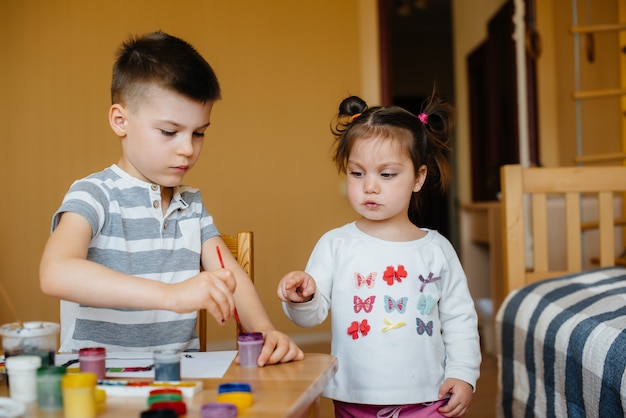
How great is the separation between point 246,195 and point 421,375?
2.90m

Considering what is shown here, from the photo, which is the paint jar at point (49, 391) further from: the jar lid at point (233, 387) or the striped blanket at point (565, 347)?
the striped blanket at point (565, 347)

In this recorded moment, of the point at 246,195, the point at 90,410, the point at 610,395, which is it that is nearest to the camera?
the point at 90,410

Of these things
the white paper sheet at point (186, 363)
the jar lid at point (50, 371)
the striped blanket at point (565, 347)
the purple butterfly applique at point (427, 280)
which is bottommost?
the striped blanket at point (565, 347)

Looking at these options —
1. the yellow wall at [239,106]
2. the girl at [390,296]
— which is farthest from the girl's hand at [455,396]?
the yellow wall at [239,106]

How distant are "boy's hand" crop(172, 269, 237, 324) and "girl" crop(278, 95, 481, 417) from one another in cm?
34

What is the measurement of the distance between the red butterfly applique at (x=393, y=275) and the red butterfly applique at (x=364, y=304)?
4 centimetres

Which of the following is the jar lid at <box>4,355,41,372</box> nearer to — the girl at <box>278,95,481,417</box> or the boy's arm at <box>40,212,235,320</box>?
the boy's arm at <box>40,212,235,320</box>

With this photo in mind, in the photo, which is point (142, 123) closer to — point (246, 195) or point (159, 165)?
point (159, 165)

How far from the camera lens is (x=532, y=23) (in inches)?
137

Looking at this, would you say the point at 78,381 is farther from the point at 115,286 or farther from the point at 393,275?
the point at 393,275

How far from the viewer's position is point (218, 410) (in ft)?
2.20

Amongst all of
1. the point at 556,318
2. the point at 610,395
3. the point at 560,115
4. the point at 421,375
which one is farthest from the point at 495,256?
the point at 421,375

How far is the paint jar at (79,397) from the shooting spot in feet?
2.21

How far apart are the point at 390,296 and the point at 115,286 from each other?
0.54 metres
